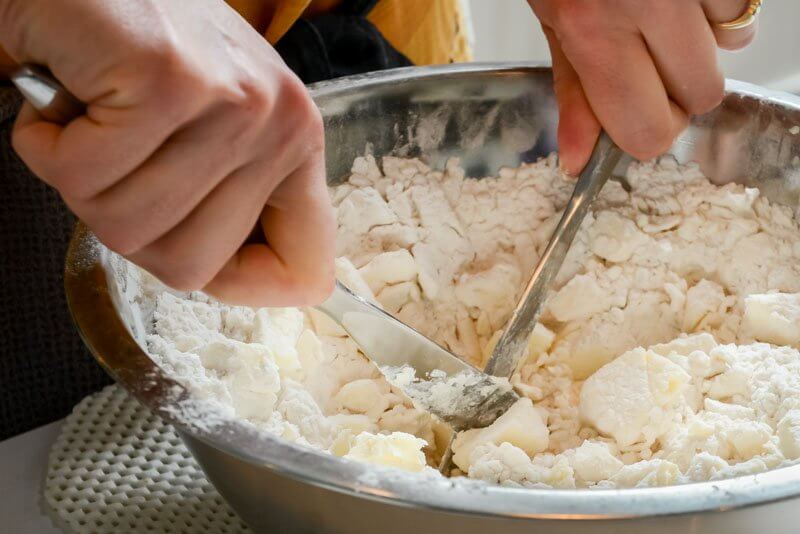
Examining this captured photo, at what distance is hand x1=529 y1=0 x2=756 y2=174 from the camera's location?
2.13 ft

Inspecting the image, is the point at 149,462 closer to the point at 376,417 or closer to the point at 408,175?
the point at 376,417

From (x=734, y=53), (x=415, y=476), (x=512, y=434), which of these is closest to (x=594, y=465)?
(x=512, y=434)

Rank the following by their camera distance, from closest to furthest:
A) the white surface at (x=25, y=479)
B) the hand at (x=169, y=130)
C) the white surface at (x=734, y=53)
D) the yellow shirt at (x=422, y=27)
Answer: the hand at (x=169, y=130)
the white surface at (x=25, y=479)
the yellow shirt at (x=422, y=27)
the white surface at (x=734, y=53)

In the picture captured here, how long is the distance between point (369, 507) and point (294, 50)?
1.70 feet

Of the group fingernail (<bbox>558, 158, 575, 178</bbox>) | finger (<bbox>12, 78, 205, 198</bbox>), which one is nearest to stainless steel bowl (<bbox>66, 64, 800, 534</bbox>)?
fingernail (<bbox>558, 158, 575, 178</bbox>)

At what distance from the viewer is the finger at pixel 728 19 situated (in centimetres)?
65

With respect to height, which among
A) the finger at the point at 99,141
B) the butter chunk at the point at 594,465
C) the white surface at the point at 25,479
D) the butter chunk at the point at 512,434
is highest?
the finger at the point at 99,141

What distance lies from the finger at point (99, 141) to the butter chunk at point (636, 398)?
372 mm

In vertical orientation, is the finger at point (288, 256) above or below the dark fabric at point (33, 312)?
above

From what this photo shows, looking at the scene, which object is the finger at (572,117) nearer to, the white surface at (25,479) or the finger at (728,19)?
the finger at (728,19)

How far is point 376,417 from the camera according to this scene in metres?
0.65

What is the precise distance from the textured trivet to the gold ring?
49 cm

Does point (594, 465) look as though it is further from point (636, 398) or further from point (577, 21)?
point (577, 21)

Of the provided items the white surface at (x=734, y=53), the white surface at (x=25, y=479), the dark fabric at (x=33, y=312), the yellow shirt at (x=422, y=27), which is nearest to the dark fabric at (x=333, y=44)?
the yellow shirt at (x=422, y=27)
